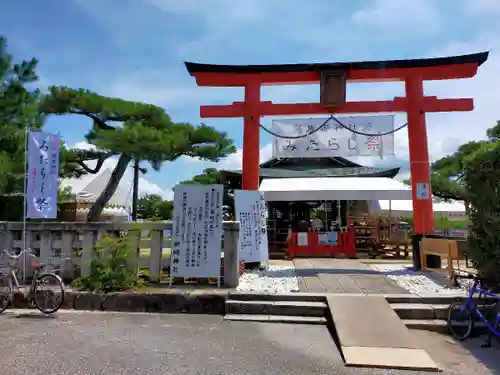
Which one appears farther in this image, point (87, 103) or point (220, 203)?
point (87, 103)

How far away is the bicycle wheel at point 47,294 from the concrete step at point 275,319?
2883 mm

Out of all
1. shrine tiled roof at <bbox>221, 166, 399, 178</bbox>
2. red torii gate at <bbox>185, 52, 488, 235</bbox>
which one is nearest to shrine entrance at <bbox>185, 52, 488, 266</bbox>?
red torii gate at <bbox>185, 52, 488, 235</bbox>

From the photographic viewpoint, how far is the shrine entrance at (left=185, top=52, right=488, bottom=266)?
33.7ft

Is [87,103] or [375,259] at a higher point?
[87,103]

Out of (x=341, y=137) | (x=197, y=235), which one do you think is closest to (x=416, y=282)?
(x=341, y=137)

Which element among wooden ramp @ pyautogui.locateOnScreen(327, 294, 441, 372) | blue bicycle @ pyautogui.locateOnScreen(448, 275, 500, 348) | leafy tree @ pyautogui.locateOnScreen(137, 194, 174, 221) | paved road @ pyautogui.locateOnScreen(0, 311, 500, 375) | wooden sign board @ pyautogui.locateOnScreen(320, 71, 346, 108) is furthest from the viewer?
leafy tree @ pyautogui.locateOnScreen(137, 194, 174, 221)

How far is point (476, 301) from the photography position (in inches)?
249

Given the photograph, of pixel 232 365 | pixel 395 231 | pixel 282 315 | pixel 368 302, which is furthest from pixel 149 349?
pixel 395 231

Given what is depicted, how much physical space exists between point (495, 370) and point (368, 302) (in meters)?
2.22

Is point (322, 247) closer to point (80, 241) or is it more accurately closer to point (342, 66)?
point (342, 66)

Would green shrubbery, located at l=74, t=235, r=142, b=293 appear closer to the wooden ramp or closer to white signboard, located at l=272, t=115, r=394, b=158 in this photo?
the wooden ramp

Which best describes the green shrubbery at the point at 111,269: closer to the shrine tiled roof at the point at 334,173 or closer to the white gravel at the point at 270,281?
the white gravel at the point at 270,281

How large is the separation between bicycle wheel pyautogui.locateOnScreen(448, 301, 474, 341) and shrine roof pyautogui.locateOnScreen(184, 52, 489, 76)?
21.3 feet

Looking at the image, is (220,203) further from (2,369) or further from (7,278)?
(2,369)
